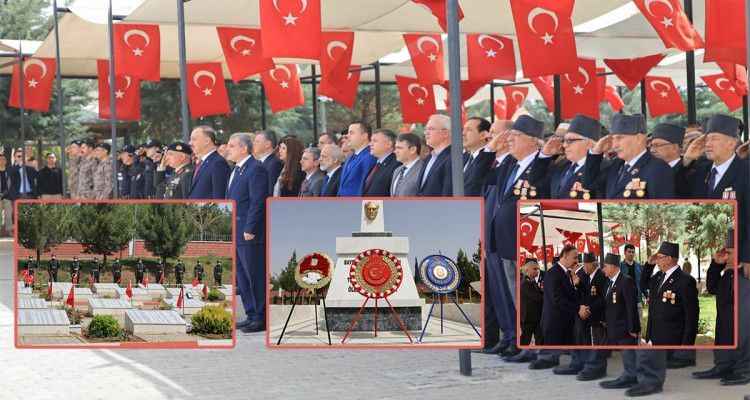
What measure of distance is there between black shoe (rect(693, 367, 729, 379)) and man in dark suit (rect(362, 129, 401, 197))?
2894 mm

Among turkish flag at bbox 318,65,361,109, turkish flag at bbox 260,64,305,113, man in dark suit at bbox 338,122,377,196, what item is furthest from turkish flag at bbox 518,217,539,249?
turkish flag at bbox 260,64,305,113

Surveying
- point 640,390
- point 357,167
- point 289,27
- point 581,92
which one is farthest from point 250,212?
point 581,92

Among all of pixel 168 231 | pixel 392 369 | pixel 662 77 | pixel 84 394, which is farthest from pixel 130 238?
pixel 662 77

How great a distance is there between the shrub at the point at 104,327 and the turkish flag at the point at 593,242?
5.72ft

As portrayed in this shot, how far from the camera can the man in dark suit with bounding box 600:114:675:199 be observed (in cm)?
661

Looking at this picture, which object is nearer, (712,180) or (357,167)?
(712,180)

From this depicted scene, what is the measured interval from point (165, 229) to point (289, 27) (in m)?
7.37

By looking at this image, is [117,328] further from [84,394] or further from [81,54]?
[81,54]

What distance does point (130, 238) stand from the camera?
435 centimetres

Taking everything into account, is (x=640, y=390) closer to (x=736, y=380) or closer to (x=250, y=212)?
(x=736, y=380)

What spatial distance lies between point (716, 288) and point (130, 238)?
210 centimetres

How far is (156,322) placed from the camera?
172 inches

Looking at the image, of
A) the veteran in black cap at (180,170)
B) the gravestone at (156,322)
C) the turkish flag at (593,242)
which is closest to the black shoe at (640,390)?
the turkish flag at (593,242)

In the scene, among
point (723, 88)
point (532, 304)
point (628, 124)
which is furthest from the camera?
point (723, 88)
